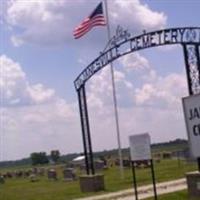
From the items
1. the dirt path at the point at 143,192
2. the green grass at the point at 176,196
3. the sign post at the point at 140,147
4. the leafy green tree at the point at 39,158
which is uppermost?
the leafy green tree at the point at 39,158

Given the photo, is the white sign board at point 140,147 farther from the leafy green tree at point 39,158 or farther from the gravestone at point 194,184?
the leafy green tree at point 39,158

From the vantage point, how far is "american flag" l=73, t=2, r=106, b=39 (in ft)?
86.7

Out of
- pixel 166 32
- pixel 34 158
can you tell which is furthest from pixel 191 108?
pixel 34 158

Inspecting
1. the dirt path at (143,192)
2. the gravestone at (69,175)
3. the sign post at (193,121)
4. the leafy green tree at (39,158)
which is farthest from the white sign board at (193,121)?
the leafy green tree at (39,158)

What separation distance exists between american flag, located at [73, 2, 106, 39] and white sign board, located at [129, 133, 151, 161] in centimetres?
1063

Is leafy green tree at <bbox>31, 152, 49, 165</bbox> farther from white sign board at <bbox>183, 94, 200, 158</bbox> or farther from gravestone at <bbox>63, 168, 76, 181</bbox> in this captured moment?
white sign board at <bbox>183, 94, 200, 158</bbox>

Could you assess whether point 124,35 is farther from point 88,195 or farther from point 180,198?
point 180,198

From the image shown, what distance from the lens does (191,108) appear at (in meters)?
14.0

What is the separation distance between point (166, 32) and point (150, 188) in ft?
19.3

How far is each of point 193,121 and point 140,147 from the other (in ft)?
8.71

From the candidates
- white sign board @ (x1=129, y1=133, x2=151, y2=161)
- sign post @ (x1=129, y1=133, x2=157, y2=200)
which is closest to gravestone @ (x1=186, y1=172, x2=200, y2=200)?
sign post @ (x1=129, y1=133, x2=157, y2=200)

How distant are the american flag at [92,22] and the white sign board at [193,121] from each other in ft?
41.8

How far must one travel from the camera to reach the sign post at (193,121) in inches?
538

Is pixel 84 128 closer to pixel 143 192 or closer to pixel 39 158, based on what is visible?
pixel 143 192
